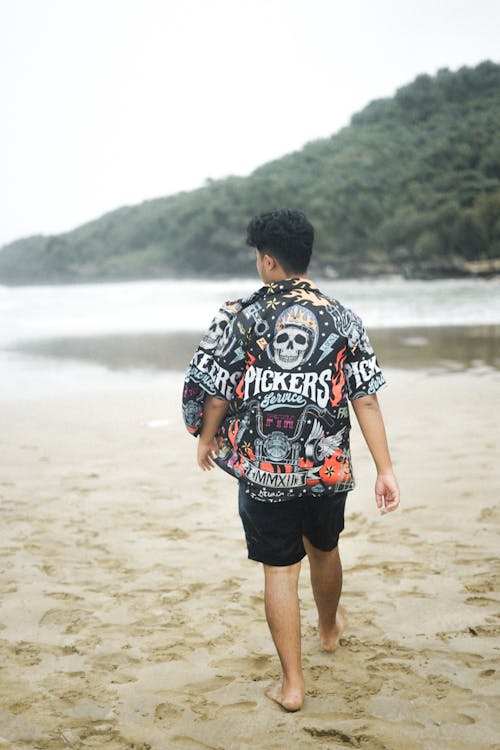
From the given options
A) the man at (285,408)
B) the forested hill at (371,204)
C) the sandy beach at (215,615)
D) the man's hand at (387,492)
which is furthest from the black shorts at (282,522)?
the forested hill at (371,204)

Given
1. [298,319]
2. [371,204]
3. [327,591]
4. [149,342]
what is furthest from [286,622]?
[371,204]

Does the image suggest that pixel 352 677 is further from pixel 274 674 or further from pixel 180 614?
pixel 180 614

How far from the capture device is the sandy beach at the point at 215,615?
2098 mm

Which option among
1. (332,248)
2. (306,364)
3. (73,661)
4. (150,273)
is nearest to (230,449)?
(306,364)

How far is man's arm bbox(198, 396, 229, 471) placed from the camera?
221 centimetres

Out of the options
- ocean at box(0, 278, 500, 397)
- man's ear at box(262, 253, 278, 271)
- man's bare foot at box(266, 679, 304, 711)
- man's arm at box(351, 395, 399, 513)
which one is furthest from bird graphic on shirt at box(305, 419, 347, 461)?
ocean at box(0, 278, 500, 397)

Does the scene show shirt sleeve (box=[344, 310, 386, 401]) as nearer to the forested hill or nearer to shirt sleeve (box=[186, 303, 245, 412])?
shirt sleeve (box=[186, 303, 245, 412])

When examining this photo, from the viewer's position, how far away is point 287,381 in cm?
209

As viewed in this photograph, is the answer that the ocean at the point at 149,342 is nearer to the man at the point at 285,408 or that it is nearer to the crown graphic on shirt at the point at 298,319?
the man at the point at 285,408

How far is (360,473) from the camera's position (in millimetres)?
4910

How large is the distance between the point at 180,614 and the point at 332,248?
7747 cm

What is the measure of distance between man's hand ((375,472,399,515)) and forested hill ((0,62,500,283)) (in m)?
52.8

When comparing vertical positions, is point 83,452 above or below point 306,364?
below

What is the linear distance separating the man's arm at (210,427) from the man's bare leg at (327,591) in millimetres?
476
